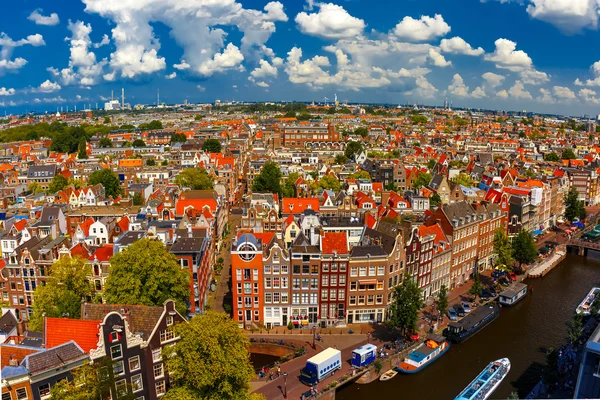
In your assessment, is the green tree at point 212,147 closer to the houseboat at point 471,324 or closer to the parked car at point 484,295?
the parked car at point 484,295

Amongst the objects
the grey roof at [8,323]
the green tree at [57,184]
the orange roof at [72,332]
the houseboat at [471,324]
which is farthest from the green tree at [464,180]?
the green tree at [57,184]

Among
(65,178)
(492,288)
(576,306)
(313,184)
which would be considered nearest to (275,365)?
(492,288)

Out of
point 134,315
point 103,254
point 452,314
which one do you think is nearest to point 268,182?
point 103,254

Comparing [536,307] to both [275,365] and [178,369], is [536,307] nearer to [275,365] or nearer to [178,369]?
[275,365]

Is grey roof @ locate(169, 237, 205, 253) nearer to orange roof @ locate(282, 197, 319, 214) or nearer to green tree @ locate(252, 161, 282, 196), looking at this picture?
orange roof @ locate(282, 197, 319, 214)

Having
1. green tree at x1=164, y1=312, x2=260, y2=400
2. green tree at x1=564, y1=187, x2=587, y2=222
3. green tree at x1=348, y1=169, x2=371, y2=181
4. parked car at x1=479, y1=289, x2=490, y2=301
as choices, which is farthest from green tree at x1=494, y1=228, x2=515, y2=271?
green tree at x1=164, y1=312, x2=260, y2=400

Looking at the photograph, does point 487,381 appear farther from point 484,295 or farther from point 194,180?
point 194,180

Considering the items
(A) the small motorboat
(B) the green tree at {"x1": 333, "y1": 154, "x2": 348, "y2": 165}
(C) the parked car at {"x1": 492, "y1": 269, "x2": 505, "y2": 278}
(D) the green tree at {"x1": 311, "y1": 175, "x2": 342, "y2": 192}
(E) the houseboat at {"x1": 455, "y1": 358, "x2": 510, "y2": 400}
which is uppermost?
(B) the green tree at {"x1": 333, "y1": 154, "x2": 348, "y2": 165}
